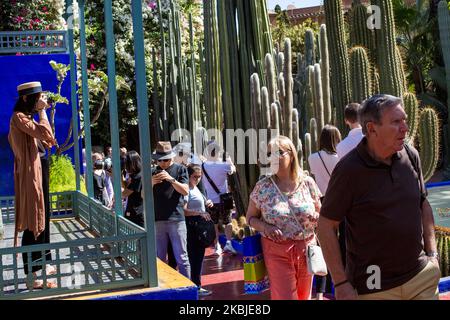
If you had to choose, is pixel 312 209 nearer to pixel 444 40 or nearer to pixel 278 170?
pixel 278 170

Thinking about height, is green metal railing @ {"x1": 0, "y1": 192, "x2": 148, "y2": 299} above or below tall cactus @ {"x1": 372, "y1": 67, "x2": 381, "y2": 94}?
below

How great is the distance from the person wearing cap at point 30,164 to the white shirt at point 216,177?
415 cm

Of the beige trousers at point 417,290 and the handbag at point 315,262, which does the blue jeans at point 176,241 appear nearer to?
the handbag at point 315,262

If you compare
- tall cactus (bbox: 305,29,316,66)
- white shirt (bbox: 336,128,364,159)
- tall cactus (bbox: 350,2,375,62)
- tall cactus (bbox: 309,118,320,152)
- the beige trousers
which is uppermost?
tall cactus (bbox: 305,29,316,66)

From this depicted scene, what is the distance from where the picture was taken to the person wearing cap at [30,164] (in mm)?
4953

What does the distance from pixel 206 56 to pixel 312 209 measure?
9.25 meters

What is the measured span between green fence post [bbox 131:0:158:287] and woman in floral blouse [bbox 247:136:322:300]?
34.3 inches

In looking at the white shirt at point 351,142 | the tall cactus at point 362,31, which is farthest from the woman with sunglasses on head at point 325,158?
the tall cactus at point 362,31

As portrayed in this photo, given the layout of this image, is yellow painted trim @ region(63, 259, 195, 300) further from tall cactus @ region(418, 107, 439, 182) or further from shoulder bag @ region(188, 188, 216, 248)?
Answer: tall cactus @ region(418, 107, 439, 182)

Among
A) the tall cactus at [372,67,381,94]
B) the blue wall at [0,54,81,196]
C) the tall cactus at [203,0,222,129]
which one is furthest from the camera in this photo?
the tall cactus at [203,0,222,129]

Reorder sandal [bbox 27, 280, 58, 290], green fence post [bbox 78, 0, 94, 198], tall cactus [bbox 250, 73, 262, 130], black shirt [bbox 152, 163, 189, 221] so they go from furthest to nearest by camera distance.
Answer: tall cactus [bbox 250, 73, 262, 130] → green fence post [bbox 78, 0, 94, 198] → black shirt [bbox 152, 163, 189, 221] → sandal [bbox 27, 280, 58, 290]

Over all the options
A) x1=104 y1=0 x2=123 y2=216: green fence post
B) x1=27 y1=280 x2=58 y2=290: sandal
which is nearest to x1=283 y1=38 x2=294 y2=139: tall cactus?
x1=104 y1=0 x2=123 y2=216: green fence post

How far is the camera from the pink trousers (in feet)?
16.1
